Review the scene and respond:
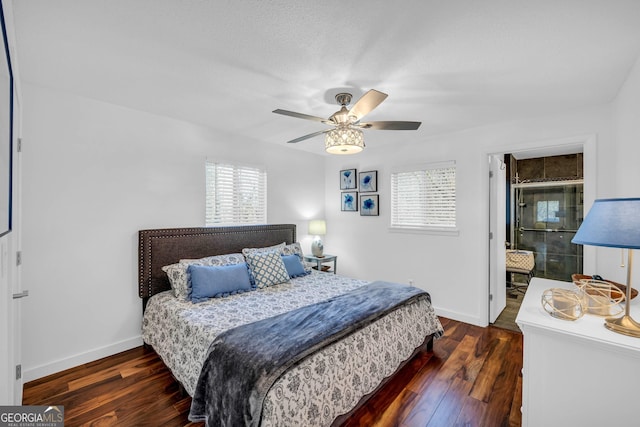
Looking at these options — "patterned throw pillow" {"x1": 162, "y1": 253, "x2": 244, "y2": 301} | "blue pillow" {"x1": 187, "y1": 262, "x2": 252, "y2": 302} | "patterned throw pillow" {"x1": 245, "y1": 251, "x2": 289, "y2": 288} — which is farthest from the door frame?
"patterned throw pillow" {"x1": 162, "y1": 253, "x2": 244, "y2": 301}

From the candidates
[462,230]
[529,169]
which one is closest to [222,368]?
[462,230]

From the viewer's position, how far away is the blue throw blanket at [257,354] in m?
1.55

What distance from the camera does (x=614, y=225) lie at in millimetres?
1258

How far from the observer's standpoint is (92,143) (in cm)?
269

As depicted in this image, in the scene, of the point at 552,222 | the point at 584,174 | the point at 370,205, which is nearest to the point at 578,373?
the point at 584,174

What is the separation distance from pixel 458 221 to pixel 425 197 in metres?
0.55

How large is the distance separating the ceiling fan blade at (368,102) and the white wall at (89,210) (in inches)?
85.8

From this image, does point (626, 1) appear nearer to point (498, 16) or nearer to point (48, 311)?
point (498, 16)

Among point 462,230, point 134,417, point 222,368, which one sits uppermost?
point 462,230

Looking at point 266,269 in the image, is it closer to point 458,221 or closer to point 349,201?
point 349,201

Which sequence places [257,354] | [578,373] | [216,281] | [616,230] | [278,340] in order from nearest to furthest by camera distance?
1. [616,230]
2. [578,373]
3. [257,354]
4. [278,340]
5. [216,281]

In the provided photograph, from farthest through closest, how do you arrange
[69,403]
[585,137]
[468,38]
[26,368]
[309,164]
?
[309,164], [585,137], [26,368], [69,403], [468,38]

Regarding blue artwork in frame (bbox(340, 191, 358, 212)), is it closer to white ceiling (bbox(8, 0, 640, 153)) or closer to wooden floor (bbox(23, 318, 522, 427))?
white ceiling (bbox(8, 0, 640, 153))

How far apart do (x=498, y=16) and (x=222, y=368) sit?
8.21ft
